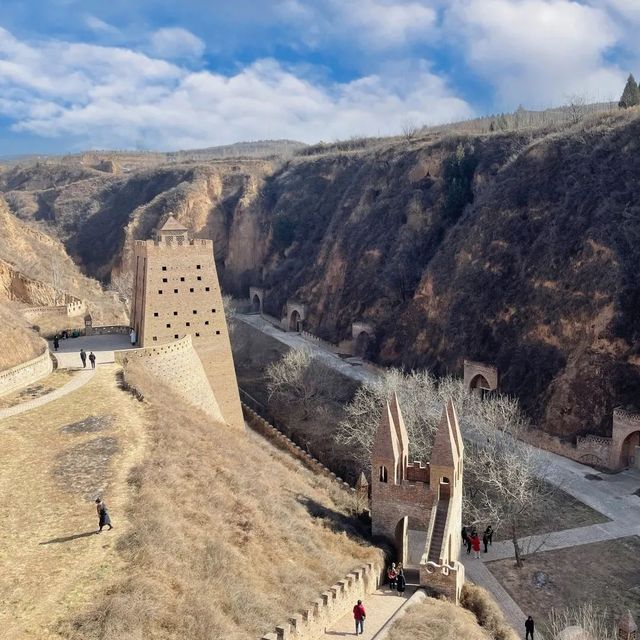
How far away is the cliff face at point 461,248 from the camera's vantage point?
102ft

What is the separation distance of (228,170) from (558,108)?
164ft

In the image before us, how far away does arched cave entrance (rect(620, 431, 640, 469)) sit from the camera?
87.4 ft

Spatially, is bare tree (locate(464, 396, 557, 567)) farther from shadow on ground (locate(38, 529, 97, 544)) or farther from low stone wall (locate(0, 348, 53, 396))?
low stone wall (locate(0, 348, 53, 396))

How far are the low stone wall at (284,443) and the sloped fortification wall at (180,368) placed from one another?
4.36 m

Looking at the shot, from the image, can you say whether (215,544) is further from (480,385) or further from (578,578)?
(480,385)

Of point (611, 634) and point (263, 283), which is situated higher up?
point (263, 283)

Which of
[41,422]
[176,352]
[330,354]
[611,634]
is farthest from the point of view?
[330,354]

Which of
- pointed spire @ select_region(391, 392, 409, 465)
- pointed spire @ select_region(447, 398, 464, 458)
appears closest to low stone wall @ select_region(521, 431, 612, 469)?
pointed spire @ select_region(447, 398, 464, 458)

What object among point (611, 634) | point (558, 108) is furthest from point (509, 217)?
point (558, 108)

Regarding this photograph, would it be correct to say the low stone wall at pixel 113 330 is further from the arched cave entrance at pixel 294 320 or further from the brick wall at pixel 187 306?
the arched cave entrance at pixel 294 320

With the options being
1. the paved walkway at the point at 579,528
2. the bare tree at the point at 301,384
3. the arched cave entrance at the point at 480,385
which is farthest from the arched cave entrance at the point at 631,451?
the bare tree at the point at 301,384

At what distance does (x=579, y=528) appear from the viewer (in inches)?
858

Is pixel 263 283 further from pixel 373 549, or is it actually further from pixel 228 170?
pixel 373 549

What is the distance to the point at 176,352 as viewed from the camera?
1056 inches
